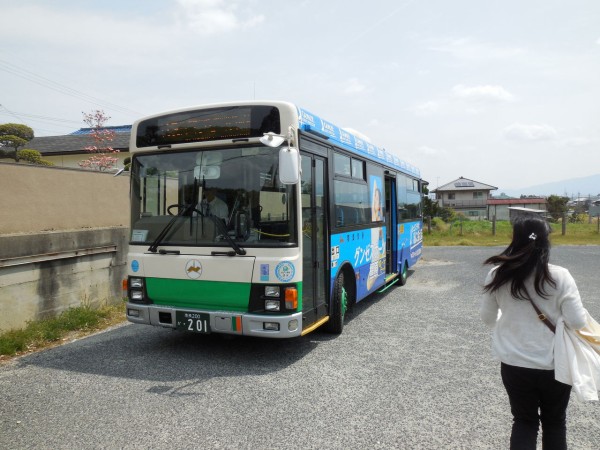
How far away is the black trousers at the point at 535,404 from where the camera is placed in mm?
2527

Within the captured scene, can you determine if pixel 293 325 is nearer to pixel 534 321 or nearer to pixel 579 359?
pixel 534 321

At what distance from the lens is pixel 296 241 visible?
16.6 feet

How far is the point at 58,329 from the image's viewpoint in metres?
6.54

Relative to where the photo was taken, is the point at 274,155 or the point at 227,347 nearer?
the point at 274,155

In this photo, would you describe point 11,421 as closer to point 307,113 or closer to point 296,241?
point 296,241

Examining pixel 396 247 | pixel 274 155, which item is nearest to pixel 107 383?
pixel 274 155

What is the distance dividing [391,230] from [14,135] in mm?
20416

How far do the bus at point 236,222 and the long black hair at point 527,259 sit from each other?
2.34 meters

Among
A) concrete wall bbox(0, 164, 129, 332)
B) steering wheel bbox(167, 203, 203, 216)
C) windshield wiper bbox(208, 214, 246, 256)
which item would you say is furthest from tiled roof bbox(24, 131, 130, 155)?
windshield wiper bbox(208, 214, 246, 256)

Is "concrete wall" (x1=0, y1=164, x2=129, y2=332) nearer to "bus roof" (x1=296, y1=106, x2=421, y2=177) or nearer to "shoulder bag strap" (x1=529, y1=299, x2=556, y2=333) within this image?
"bus roof" (x1=296, y1=106, x2=421, y2=177)

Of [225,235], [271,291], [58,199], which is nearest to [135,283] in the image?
[225,235]

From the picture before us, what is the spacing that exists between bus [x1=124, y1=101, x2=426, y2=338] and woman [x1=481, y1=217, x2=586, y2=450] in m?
2.38

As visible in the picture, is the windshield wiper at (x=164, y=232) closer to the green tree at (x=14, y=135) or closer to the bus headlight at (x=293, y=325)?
the bus headlight at (x=293, y=325)

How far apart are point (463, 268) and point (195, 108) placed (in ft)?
34.4
